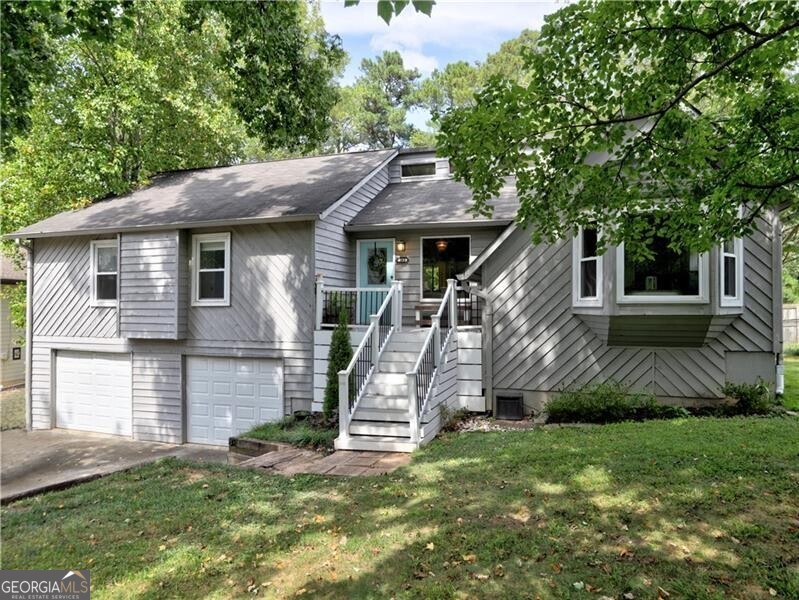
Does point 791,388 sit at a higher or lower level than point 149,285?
lower

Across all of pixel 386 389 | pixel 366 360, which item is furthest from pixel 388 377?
pixel 366 360

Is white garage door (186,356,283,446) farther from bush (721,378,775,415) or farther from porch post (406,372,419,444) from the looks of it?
bush (721,378,775,415)

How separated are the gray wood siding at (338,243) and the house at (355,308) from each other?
0.05 metres

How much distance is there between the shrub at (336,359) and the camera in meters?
8.40

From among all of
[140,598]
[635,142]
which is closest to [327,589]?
[140,598]

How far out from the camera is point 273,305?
967 cm

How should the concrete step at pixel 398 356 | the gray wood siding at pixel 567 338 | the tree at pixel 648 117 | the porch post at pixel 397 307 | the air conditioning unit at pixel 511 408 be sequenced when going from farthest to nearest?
the porch post at pixel 397 307, the air conditioning unit at pixel 511 408, the concrete step at pixel 398 356, the gray wood siding at pixel 567 338, the tree at pixel 648 117

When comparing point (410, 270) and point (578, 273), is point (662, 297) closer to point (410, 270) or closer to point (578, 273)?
point (578, 273)

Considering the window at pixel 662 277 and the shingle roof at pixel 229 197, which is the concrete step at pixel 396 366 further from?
the window at pixel 662 277

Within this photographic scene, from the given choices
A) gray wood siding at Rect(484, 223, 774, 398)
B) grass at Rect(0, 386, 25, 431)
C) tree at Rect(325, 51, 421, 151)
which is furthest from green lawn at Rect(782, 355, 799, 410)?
tree at Rect(325, 51, 421, 151)

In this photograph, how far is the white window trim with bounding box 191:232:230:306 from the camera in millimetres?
9992

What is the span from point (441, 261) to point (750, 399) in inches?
238

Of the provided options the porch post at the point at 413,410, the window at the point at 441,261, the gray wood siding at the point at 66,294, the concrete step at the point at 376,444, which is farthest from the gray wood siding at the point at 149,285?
the porch post at the point at 413,410

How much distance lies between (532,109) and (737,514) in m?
4.14
